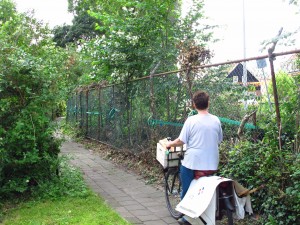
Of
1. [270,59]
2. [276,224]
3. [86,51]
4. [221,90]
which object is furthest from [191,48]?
[86,51]

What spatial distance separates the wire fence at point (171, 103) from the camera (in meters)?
4.95

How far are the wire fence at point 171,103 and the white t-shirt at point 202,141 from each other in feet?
2.66

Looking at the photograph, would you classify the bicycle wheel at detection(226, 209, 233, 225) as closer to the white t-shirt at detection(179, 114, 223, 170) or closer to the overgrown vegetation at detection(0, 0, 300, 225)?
the overgrown vegetation at detection(0, 0, 300, 225)

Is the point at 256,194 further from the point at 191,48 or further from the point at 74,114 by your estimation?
the point at 74,114

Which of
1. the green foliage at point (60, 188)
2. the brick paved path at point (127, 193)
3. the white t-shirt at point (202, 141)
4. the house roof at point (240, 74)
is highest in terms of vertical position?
the house roof at point (240, 74)

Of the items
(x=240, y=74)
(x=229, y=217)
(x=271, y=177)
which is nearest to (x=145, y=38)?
(x=240, y=74)

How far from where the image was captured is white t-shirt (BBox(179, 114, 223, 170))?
4.30 m

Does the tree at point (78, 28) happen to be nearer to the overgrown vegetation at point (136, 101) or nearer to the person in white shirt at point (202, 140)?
the overgrown vegetation at point (136, 101)

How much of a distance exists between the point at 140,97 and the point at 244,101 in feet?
13.2

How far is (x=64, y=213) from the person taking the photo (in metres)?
5.18

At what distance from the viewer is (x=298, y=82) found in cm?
411

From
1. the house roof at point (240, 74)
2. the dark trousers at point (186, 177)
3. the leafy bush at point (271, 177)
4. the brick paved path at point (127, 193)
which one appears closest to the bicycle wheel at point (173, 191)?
the brick paved path at point (127, 193)

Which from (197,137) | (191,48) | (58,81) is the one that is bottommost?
(197,137)

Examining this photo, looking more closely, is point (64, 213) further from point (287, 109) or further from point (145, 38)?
point (145, 38)
